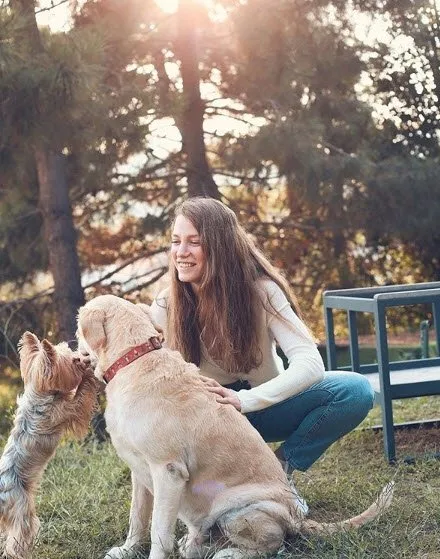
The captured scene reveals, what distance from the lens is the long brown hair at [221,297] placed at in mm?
4020

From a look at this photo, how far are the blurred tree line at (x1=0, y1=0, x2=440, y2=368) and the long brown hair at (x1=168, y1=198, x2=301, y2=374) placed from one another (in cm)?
439

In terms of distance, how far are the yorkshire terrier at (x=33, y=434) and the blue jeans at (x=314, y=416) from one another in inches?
32.1

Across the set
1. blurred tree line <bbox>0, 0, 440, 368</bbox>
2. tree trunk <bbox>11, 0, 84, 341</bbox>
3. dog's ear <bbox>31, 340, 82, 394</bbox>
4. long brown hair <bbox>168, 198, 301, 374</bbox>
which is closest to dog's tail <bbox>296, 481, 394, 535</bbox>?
long brown hair <bbox>168, 198, 301, 374</bbox>

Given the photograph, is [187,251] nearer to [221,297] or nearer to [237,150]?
[221,297]

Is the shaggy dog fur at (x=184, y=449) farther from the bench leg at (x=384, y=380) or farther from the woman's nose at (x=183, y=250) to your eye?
the bench leg at (x=384, y=380)

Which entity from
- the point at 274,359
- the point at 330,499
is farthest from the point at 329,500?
the point at 274,359

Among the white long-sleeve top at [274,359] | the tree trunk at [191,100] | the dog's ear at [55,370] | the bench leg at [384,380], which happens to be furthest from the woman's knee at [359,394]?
the tree trunk at [191,100]

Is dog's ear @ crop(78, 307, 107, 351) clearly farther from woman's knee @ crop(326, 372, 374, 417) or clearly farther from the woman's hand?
woman's knee @ crop(326, 372, 374, 417)

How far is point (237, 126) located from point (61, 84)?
12.1 ft

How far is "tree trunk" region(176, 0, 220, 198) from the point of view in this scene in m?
10.3

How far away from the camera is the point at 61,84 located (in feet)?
23.3

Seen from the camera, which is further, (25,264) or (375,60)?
(375,60)

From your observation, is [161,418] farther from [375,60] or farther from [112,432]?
[375,60]

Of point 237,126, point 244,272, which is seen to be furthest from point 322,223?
point 244,272
